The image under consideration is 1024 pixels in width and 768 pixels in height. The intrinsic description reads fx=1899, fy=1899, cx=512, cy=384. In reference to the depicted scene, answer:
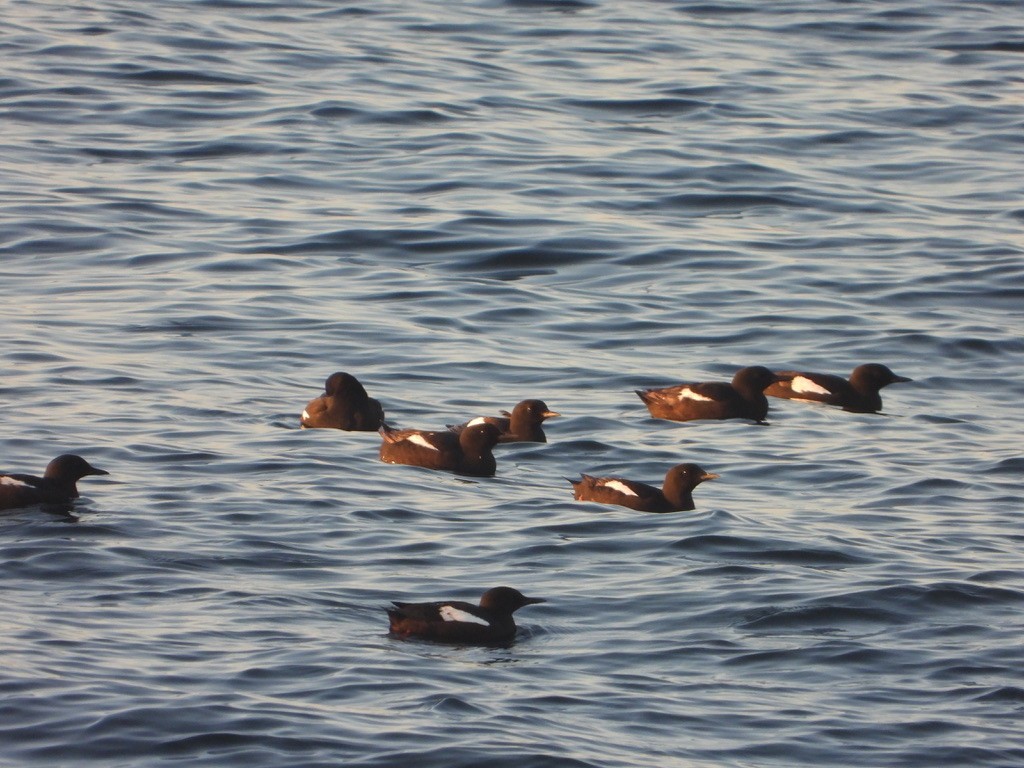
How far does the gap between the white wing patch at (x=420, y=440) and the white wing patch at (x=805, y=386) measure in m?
3.37

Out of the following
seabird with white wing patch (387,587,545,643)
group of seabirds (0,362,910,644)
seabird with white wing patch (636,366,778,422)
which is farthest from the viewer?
seabird with white wing patch (636,366,778,422)

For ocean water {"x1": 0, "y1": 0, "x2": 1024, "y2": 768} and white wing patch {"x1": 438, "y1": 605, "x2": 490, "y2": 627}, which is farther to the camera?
white wing patch {"x1": 438, "y1": 605, "x2": 490, "y2": 627}

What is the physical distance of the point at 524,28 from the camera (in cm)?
3034

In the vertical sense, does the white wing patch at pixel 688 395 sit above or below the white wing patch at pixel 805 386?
above

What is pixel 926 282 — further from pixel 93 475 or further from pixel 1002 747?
pixel 1002 747

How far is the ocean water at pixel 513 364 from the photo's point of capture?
8.45m

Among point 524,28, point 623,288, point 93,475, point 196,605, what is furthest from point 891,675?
point 524,28

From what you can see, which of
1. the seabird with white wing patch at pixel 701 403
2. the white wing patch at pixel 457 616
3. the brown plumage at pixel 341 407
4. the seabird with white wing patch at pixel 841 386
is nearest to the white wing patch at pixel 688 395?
the seabird with white wing patch at pixel 701 403

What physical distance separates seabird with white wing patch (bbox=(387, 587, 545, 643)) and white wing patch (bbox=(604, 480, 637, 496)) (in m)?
Result: 2.71

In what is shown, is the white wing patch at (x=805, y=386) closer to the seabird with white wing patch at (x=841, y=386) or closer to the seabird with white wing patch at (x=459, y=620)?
the seabird with white wing patch at (x=841, y=386)

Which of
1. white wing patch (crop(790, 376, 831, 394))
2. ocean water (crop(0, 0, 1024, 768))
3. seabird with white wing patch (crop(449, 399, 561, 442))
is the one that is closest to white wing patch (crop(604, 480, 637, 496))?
ocean water (crop(0, 0, 1024, 768))

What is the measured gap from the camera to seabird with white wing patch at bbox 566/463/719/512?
11.9 m

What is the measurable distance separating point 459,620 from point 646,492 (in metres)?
3.03

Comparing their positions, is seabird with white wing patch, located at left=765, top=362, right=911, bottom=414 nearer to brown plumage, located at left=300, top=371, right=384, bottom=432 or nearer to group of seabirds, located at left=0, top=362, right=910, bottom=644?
group of seabirds, located at left=0, top=362, right=910, bottom=644
